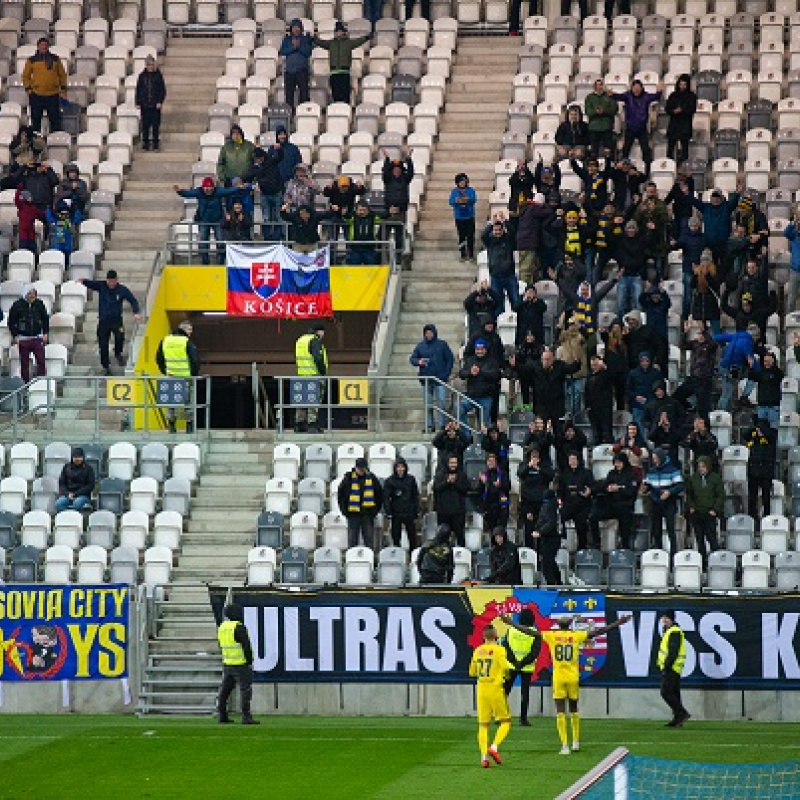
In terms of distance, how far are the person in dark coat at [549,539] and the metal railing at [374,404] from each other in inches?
118

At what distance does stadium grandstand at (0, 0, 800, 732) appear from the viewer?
32.0m

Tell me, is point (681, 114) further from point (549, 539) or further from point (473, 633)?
point (473, 633)

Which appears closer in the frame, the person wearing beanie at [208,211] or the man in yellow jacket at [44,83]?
the person wearing beanie at [208,211]

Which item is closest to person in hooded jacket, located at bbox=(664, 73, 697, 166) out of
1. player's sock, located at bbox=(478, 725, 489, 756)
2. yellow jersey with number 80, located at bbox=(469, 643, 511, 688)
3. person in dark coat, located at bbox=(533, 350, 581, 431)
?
person in dark coat, located at bbox=(533, 350, 581, 431)

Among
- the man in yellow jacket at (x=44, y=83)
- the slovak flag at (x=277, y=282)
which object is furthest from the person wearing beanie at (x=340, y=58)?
the slovak flag at (x=277, y=282)

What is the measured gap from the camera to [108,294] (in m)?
36.2

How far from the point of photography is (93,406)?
35.7 meters

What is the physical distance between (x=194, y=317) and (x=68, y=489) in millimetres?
7138

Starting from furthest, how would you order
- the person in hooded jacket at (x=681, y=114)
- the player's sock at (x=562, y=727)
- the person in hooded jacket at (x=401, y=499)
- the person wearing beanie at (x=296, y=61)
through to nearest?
the person wearing beanie at (x=296, y=61)
the person in hooded jacket at (x=681, y=114)
the person in hooded jacket at (x=401, y=499)
the player's sock at (x=562, y=727)

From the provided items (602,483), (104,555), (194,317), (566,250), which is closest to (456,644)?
(602,483)

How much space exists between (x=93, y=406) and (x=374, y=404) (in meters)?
4.10

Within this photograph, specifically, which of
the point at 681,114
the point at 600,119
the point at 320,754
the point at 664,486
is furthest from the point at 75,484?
the point at 681,114

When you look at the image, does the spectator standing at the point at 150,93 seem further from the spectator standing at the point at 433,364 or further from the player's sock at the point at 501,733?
the player's sock at the point at 501,733

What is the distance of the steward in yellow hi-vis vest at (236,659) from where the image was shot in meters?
28.7
